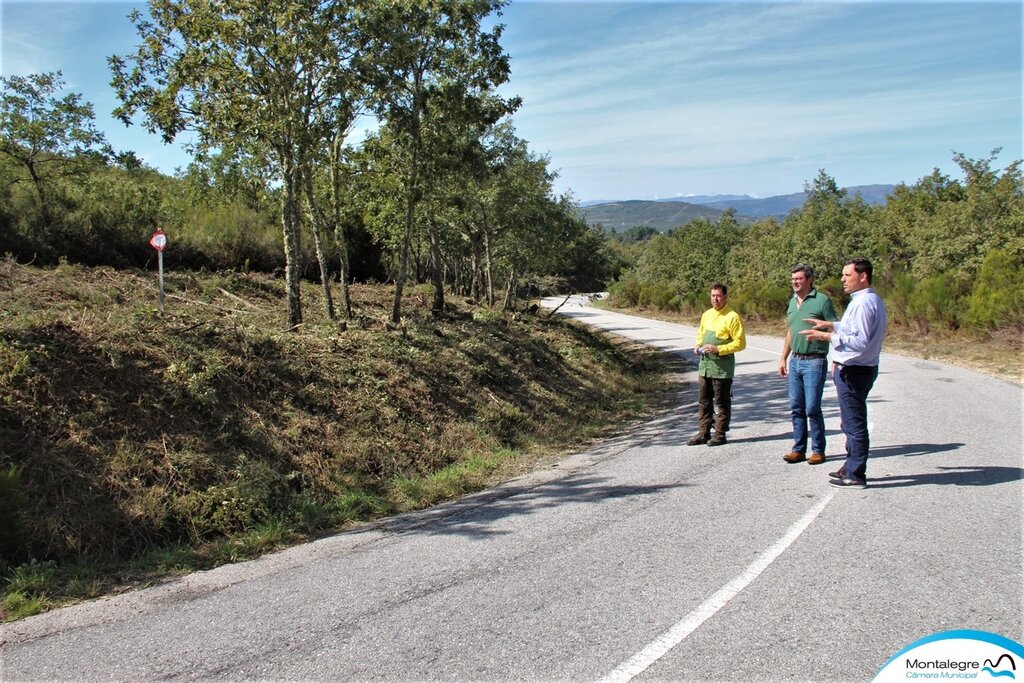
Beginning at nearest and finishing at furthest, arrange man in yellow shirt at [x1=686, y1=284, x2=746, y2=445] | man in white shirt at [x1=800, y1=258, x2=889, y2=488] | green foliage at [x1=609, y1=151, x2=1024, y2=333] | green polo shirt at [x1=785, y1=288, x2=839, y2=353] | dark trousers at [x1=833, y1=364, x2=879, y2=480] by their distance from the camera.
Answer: man in white shirt at [x1=800, y1=258, x2=889, y2=488]
dark trousers at [x1=833, y1=364, x2=879, y2=480]
green polo shirt at [x1=785, y1=288, x2=839, y2=353]
man in yellow shirt at [x1=686, y1=284, x2=746, y2=445]
green foliage at [x1=609, y1=151, x2=1024, y2=333]

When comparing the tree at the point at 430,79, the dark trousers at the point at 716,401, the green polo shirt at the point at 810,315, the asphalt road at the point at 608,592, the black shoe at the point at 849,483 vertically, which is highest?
the tree at the point at 430,79

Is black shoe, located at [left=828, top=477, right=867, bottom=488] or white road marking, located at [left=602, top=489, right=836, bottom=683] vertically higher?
black shoe, located at [left=828, top=477, right=867, bottom=488]

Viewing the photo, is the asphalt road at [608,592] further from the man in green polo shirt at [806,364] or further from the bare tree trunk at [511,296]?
the bare tree trunk at [511,296]

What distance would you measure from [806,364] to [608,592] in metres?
4.20

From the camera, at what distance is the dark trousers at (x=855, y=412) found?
6.30 metres

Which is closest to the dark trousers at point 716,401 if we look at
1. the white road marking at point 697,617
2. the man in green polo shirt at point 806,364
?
the man in green polo shirt at point 806,364

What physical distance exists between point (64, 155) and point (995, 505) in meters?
18.0

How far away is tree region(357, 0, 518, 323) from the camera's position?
38.2 feet

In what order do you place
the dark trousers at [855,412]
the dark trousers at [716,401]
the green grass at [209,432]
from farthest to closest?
the dark trousers at [716,401], the dark trousers at [855,412], the green grass at [209,432]

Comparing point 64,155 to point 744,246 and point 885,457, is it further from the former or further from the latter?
point 744,246

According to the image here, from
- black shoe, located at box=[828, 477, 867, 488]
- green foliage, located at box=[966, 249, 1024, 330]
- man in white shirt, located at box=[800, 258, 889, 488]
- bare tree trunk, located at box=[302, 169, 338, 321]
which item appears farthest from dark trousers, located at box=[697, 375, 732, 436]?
green foliage, located at box=[966, 249, 1024, 330]

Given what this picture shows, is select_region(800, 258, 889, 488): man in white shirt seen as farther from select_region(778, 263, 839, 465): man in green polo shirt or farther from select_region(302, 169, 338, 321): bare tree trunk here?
select_region(302, 169, 338, 321): bare tree trunk

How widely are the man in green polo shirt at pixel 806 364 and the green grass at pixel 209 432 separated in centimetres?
320

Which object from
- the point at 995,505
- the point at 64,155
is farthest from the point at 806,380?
the point at 64,155
